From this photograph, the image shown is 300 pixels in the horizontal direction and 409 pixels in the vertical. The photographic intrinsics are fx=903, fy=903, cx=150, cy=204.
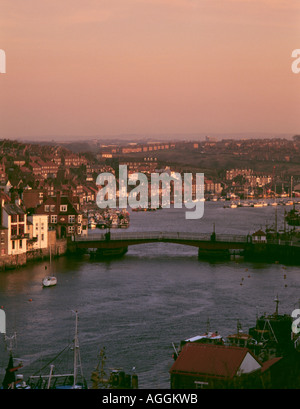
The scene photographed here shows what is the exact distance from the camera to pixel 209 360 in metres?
5.28

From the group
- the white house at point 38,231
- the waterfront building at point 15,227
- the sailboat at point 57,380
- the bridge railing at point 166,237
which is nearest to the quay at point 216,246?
the bridge railing at point 166,237

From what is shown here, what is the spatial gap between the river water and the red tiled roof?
3.78ft

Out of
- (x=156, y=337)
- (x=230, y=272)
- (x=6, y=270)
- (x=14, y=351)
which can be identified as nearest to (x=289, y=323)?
(x=156, y=337)

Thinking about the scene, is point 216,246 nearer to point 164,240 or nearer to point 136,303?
point 164,240

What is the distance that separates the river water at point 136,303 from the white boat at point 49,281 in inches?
5.0

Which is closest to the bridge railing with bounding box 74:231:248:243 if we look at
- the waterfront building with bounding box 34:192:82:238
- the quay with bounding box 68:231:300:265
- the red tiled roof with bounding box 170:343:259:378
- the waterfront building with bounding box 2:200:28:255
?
the quay with bounding box 68:231:300:265

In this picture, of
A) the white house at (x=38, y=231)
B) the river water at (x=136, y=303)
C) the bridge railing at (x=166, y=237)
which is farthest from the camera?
the bridge railing at (x=166, y=237)

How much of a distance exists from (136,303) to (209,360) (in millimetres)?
5358

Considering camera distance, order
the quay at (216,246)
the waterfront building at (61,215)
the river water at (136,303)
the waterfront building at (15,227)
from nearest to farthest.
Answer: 1. the river water at (136,303)
2. the waterfront building at (15,227)
3. the quay at (216,246)
4. the waterfront building at (61,215)

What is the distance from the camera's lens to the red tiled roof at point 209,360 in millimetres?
5156

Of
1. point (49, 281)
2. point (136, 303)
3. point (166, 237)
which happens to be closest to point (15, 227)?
point (49, 281)

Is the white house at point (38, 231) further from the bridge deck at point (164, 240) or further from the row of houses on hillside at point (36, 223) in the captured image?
the bridge deck at point (164, 240)

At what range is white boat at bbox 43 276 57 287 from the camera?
1215cm

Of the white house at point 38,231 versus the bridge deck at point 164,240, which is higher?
the white house at point 38,231
